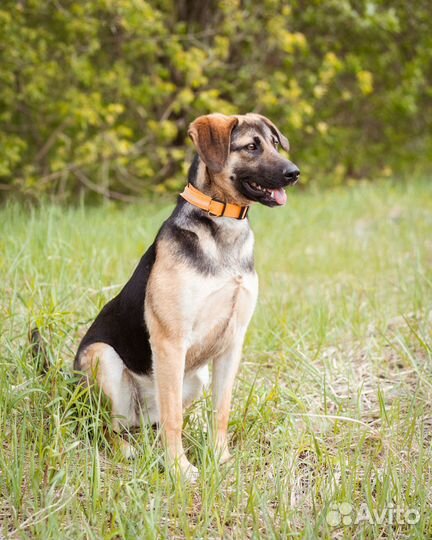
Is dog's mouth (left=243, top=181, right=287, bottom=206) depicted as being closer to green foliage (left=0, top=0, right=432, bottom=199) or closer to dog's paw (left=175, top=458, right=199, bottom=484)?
dog's paw (left=175, top=458, right=199, bottom=484)

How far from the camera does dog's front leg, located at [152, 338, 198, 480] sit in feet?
10.5

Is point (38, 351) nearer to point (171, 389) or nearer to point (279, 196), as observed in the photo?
point (171, 389)

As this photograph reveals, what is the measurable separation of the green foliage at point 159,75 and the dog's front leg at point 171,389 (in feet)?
17.6

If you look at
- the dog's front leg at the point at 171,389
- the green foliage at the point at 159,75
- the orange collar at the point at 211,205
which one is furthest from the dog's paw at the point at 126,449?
the green foliage at the point at 159,75

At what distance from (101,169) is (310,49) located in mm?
4952

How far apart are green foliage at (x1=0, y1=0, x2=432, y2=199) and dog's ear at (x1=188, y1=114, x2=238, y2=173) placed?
4.93 meters

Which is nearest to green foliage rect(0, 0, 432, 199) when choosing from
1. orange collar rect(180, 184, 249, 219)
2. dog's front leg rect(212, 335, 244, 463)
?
orange collar rect(180, 184, 249, 219)

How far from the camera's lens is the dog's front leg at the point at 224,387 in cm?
338

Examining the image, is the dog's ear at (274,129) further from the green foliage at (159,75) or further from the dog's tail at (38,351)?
the green foliage at (159,75)

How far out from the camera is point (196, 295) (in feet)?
10.4

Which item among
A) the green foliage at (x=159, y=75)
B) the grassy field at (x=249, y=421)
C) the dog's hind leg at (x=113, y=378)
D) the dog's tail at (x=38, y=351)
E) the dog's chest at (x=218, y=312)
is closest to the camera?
the grassy field at (x=249, y=421)

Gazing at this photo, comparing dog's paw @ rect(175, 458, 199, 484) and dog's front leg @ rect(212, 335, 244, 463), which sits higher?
dog's front leg @ rect(212, 335, 244, 463)

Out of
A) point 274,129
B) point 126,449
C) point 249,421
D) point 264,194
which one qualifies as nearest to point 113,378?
point 126,449

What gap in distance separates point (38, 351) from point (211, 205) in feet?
3.81
